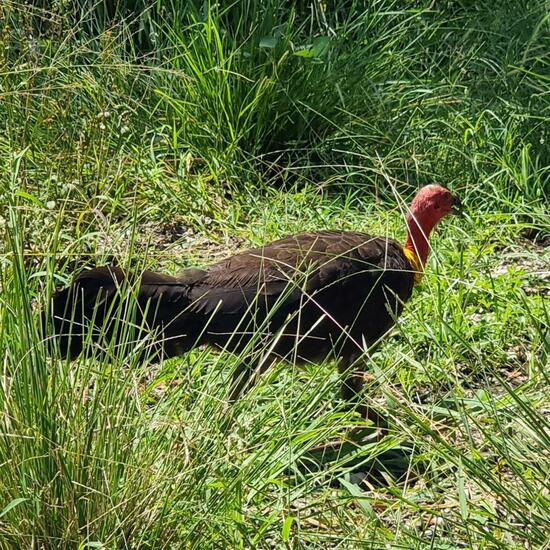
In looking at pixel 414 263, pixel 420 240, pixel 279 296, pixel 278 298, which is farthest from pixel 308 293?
pixel 420 240

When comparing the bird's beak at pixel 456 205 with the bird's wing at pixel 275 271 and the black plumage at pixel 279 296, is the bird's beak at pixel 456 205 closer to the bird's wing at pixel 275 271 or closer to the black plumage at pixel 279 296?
the black plumage at pixel 279 296

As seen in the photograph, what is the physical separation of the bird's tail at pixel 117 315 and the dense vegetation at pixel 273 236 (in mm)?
75

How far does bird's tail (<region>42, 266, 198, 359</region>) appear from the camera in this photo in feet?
10.2

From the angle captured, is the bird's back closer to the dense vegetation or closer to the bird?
the bird

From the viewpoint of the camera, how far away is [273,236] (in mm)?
5336

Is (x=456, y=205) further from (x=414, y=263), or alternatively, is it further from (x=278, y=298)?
(x=278, y=298)

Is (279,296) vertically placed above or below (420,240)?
above

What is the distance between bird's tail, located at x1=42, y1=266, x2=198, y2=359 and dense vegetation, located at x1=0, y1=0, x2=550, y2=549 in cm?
7

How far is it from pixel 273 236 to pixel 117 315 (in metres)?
2.37

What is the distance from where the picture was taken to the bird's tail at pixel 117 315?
3.11 meters

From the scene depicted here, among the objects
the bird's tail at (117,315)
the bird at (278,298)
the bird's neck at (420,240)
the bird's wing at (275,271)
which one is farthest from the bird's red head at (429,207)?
the bird's tail at (117,315)

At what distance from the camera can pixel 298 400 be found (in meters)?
3.20

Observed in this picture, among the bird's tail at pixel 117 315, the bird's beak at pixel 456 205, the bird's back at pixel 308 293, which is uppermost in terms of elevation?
the bird's tail at pixel 117 315

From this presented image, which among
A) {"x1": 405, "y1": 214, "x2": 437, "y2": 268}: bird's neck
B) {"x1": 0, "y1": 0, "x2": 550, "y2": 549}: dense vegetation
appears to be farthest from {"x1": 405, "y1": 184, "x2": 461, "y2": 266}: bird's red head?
{"x1": 0, "y1": 0, "x2": 550, "y2": 549}: dense vegetation
